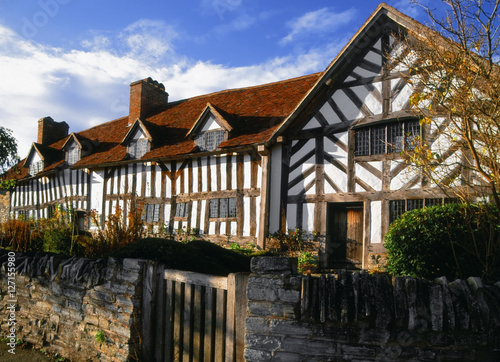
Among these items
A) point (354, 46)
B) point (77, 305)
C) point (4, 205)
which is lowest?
point (77, 305)

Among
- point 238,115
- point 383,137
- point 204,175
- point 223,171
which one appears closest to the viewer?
point 383,137

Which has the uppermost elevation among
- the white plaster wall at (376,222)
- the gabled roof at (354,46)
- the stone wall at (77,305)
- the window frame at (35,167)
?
the gabled roof at (354,46)

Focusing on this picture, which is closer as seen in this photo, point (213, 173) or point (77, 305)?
point (77, 305)

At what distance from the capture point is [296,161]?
11.4m

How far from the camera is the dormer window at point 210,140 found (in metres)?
13.4

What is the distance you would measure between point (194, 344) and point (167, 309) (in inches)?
22.8

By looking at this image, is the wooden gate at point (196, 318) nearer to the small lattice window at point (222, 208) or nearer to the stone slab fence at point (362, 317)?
the stone slab fence at point (362, 317)

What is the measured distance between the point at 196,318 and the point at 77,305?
219 cm

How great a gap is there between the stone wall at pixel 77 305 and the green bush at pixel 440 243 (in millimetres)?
4353

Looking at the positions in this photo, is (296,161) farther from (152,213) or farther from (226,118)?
(152,213)

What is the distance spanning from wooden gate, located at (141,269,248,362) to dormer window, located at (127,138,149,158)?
11480mm

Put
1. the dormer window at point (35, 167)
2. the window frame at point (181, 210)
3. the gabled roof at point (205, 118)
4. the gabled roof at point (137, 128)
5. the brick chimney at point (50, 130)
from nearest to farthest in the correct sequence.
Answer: the gabled roof at point (205, 118), the window frame at point (181, 210), the gabled roof at point (137, 128), the dormer window at point (35, 167), the brick chimney at point (50, 130)

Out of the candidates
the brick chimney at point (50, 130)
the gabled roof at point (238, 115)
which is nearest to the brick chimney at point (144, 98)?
the gabled roof at point (238, 115)

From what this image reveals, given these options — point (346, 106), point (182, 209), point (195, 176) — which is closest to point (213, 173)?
point (195, 176)
